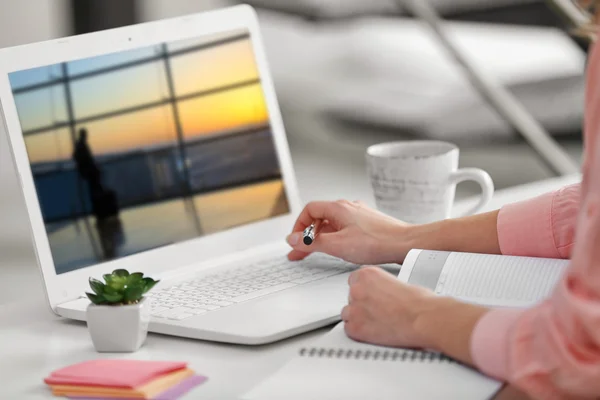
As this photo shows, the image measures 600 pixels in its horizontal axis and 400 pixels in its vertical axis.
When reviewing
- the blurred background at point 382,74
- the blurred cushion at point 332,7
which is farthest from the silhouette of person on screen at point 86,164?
the blurred cushion at point 332,7

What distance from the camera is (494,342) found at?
0.79 m

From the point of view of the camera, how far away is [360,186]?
361 cm

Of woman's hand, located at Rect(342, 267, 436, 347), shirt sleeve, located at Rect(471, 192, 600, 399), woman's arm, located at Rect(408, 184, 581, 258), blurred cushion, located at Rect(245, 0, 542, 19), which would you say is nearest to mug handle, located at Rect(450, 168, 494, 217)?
woman's arm, located at Rect(408, 184, 581, 258)

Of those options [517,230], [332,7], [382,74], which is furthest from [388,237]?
[332,7]

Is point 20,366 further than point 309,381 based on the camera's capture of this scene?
Yes

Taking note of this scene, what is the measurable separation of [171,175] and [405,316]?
0.46 meters

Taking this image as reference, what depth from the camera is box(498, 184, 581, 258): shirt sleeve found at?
1.10 meters

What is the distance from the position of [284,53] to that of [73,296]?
3.71 meters

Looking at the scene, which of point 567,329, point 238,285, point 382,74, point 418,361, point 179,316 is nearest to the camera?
point 567,329

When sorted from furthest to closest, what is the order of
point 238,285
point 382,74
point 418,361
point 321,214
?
point 382,74 → point 321,214 → point 238,285 → point 418,361

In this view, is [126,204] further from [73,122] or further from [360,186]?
[360,186]

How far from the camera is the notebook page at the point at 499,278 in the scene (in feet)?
3.14

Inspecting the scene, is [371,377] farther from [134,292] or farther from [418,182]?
[418,182]

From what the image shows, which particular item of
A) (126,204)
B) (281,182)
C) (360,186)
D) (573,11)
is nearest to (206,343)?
(126,204)
